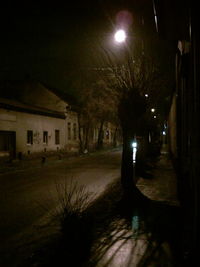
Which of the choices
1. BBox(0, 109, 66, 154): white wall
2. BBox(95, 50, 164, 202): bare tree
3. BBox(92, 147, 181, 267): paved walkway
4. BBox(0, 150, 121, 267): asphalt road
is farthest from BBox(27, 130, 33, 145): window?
BBox(92, 147, 181, 267): paved walkway

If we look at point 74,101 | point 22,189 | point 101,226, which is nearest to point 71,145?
point 74,101

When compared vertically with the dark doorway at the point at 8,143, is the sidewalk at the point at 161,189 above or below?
below

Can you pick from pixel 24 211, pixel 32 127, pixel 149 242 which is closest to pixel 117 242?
pixel 149 242

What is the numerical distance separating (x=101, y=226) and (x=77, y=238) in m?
1.57

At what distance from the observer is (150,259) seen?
17.4 ft

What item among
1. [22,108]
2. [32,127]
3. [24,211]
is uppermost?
[22,108]

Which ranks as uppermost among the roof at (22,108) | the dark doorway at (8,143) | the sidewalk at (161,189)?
the roof at (22,108)

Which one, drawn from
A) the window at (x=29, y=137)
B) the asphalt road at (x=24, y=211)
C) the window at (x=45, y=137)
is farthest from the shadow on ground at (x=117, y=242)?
the window at (x=45, y=137)

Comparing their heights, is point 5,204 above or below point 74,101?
below

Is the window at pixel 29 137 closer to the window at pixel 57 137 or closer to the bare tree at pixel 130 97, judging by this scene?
the window at pixel 57 137

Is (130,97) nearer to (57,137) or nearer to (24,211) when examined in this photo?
(24,211)

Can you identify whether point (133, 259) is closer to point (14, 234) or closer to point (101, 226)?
point (101, 226)

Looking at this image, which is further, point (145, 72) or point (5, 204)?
point (145, 72)

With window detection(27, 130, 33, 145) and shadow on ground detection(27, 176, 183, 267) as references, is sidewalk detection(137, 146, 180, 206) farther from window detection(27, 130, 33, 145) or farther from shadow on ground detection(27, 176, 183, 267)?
window detection(27, 130, 33, 145)
